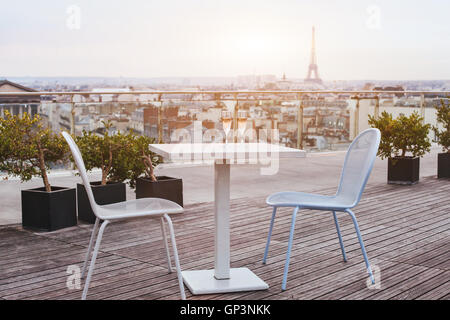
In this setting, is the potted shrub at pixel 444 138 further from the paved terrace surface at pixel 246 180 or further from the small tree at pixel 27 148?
the small tree at pixel 27 148

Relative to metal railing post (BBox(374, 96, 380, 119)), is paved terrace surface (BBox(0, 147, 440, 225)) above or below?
below

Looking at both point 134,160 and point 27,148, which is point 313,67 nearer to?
point 134,160

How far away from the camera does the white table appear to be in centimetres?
282

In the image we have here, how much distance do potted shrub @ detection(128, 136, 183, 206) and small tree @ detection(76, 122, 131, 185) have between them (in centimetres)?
9

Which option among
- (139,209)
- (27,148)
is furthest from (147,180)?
(139,209)

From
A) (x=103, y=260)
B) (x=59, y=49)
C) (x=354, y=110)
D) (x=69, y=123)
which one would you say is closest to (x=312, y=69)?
(x=354, y=110)

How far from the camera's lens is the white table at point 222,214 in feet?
9.27

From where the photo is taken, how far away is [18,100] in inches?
235

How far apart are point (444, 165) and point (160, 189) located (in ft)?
13.3

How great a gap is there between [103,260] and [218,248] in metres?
0.91

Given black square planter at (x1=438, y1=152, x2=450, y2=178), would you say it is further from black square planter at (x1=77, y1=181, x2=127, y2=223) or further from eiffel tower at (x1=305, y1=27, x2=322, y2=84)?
black square planter at (x1=77, y1=181, x2=127, y2=223)

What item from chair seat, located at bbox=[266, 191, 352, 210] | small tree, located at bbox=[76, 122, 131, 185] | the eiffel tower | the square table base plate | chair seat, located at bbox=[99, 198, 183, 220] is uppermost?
the eiffel tower

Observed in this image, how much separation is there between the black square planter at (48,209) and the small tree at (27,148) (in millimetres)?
133

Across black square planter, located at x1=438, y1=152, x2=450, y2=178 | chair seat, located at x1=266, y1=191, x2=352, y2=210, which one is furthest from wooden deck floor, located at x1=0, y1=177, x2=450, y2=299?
black square planter, located at x1=438, y1=152, x2=450, y2=178
